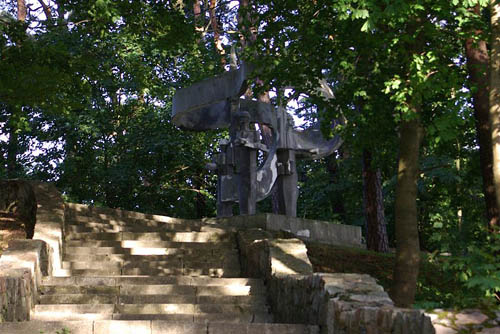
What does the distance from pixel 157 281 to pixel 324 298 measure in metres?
4.06

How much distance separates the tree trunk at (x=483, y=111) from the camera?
12.5 metres

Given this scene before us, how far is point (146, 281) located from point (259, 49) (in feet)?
22.5

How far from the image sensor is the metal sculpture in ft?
54.6

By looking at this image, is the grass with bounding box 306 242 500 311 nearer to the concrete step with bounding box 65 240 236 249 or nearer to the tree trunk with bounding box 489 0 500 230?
the concrete step with bounding box 65 240 236 249

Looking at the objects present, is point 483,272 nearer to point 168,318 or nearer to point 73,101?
point 168,318

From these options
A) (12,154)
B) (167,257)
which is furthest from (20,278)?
(12,154)

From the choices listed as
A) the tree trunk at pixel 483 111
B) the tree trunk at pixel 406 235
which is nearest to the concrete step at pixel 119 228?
the tree trunk at pixel 406 235

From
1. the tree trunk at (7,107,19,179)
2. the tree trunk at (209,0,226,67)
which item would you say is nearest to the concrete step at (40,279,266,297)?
the tree trunk at (209,0,226,67)

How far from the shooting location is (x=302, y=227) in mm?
16719

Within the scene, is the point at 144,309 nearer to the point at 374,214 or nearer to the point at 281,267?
the point at 281,267

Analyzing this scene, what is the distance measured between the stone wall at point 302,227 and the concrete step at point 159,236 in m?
2.21

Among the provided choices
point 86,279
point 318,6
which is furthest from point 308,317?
point 318,6

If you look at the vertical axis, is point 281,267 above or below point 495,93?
below

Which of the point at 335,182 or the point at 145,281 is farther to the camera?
the point at 335,182
